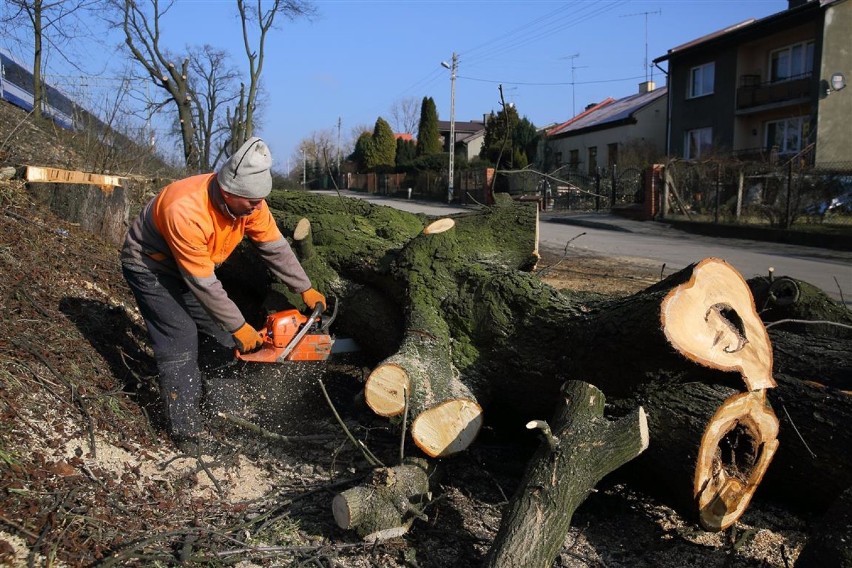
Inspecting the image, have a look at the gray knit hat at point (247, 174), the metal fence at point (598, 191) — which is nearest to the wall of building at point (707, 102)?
the metal fence at point (598, 191)

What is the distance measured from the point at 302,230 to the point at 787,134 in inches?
1002

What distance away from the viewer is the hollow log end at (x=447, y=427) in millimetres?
3086

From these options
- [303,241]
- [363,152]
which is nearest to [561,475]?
[303,241]

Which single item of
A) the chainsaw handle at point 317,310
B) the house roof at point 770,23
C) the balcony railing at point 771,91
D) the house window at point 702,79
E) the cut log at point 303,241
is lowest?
the chainsaw handle at point 317,310

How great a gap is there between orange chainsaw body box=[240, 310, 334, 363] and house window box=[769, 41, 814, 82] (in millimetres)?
25040

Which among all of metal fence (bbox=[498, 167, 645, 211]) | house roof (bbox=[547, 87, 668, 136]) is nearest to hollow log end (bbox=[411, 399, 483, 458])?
metal fence (bbox=[498, 167, 645, 211])

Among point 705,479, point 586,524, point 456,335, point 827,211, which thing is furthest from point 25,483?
point 827,211

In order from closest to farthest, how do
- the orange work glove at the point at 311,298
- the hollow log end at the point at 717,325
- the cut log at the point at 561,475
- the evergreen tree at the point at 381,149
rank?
the cut log at the point at 561,475
the hollow log end at the point at 717,325
the orange work glove at the point at 311,298
the evergreen tree at the point at 381,149

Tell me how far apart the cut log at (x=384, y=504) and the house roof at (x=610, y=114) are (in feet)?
101

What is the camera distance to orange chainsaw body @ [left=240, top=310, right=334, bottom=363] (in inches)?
146

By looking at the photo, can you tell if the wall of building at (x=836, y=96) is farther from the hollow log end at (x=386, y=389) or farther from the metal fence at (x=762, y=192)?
the hollow log end at (x=386, y=389)

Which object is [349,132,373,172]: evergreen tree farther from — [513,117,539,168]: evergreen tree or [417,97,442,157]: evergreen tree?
[513,117,539,168]: evergreen tree

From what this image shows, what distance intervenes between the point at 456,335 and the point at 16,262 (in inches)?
121

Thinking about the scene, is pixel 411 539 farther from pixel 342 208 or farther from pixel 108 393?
pixel 342 208
